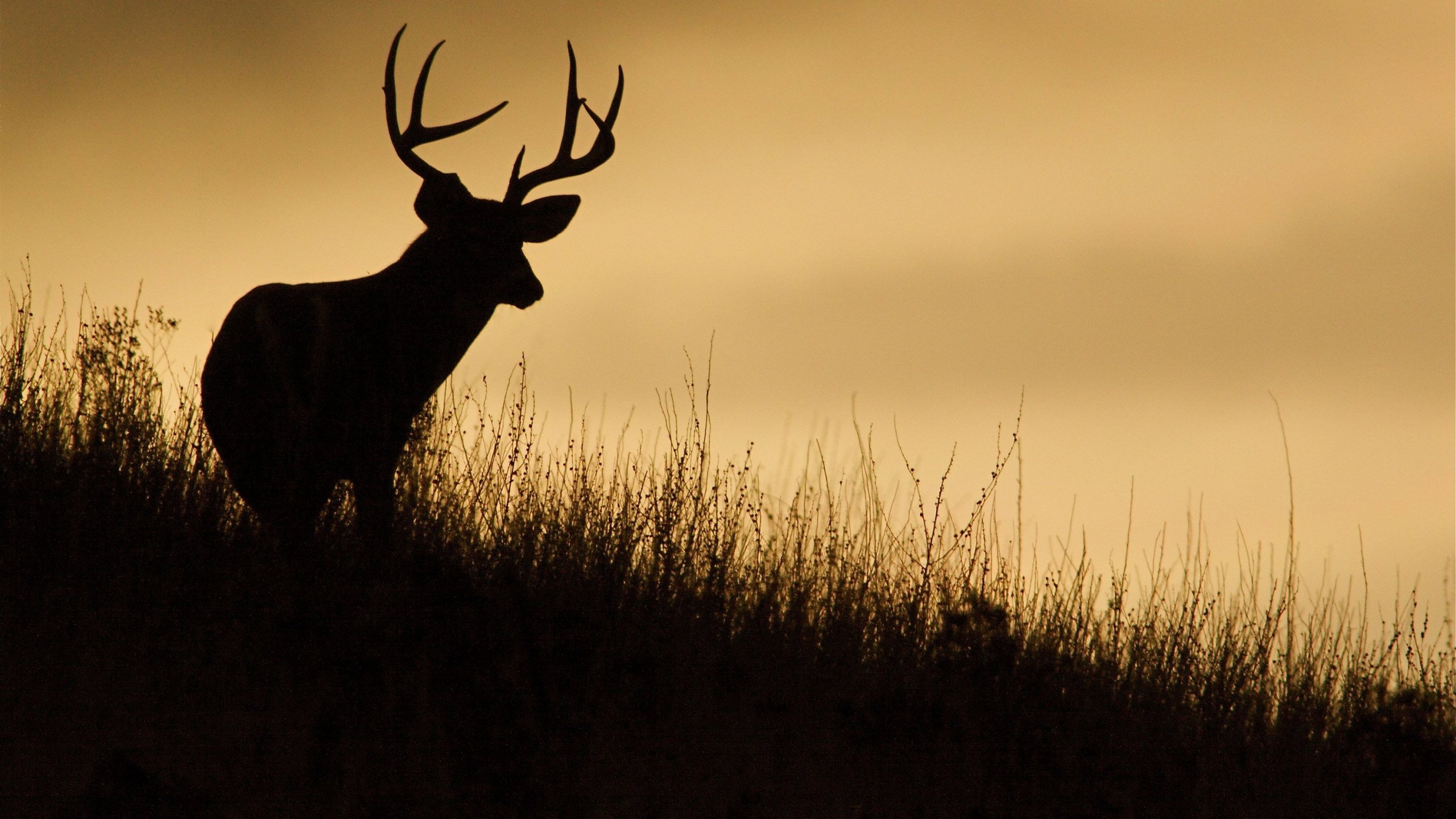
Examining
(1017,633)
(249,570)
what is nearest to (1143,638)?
(1017,633)

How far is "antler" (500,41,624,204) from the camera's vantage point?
6527mm

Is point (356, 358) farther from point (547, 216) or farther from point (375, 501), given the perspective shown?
point (547, 216)

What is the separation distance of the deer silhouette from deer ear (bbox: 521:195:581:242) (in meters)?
0.09

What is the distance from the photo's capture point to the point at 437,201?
593 cm

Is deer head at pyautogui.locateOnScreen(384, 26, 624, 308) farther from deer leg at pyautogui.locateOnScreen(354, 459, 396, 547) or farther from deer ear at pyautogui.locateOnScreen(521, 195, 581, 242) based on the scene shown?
deer leg at pyautogui.locateOnScreen(354, 459, 396, 547)

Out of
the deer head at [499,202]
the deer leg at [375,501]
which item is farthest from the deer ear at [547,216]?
the deer leg at [375,501]

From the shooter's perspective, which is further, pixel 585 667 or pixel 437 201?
pixel 437 201

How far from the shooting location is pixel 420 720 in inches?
143

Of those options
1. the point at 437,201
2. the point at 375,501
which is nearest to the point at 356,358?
the point at 375,501

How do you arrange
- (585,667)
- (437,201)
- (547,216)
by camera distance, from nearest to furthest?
(585,667), (437,201), (547,216)

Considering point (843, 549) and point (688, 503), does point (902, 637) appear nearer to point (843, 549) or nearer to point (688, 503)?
point (843, 549)

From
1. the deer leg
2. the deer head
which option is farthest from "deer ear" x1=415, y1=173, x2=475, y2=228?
the deer leg

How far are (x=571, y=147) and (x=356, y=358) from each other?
1.82m

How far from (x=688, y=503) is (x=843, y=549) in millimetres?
754
